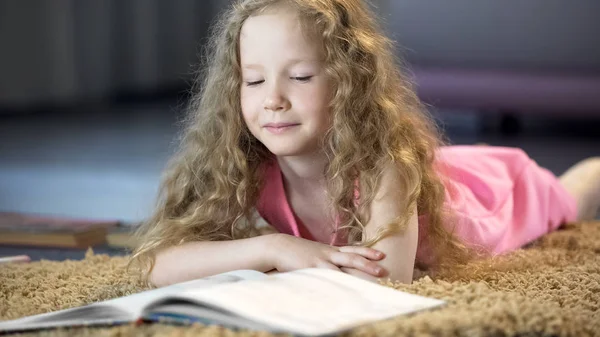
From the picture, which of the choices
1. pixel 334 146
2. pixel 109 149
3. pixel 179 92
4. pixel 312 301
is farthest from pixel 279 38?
pixel 179 92

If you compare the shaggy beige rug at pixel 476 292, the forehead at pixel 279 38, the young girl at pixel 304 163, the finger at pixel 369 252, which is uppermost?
the forehead at pixel 279 38

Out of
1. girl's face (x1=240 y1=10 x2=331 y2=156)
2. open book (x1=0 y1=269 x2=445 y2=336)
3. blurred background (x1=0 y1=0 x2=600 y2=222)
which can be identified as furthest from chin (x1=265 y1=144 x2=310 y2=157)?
blurred background (x1=0 y1=0 x2=600 y2=222)

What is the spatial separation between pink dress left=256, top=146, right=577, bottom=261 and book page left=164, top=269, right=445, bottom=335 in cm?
35

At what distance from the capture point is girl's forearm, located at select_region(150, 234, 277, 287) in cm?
146

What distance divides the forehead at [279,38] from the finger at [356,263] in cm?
31

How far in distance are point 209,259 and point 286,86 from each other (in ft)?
0.95

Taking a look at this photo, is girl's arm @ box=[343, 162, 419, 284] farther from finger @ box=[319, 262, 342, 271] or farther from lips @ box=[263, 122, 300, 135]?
lips @ box=[263, 122, 300, 135]

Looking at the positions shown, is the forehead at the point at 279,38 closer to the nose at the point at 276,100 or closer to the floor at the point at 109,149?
the nose at the point at 276,100

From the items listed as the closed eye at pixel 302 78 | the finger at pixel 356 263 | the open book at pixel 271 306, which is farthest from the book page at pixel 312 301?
the closed eye at pixel 302 78

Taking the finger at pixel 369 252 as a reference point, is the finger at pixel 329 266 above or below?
below

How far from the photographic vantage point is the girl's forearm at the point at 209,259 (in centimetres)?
146

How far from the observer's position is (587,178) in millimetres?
2348

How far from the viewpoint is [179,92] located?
454 cm

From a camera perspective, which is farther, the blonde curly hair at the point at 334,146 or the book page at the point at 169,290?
the blonde curly hair at the point at 334,146
